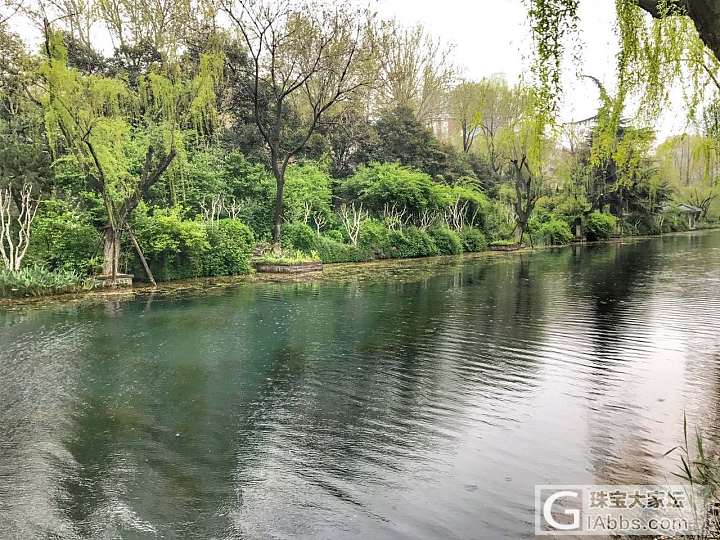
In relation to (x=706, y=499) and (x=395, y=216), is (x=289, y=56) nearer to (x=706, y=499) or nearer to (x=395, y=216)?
(x=395, y=216)

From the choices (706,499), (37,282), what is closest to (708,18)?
(706,499)

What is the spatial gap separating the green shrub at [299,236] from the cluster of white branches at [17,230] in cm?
902

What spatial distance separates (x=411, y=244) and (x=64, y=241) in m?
15.8

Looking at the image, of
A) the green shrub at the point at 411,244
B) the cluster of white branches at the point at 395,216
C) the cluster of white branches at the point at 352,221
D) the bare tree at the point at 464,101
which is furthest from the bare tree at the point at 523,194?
the cluster of white branches at the point at 352,221

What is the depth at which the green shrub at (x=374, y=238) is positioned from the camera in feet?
82.5

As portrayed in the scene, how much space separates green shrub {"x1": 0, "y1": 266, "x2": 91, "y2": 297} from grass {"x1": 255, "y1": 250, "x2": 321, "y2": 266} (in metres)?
6.47

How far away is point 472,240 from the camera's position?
30875mm

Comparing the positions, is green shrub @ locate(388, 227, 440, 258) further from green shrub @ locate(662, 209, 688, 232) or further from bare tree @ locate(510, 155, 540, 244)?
green shrub @ locate(662, 209, 688, 232)

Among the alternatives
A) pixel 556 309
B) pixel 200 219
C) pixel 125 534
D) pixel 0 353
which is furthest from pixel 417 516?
pixel 200 219

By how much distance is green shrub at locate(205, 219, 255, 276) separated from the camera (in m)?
18.4

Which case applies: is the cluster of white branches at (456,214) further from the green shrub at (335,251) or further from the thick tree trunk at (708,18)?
the thick tree trunk at (708,18)

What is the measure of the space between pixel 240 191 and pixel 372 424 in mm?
19330

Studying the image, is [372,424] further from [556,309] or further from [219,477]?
[556,309]

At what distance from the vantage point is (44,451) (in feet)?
15.7
